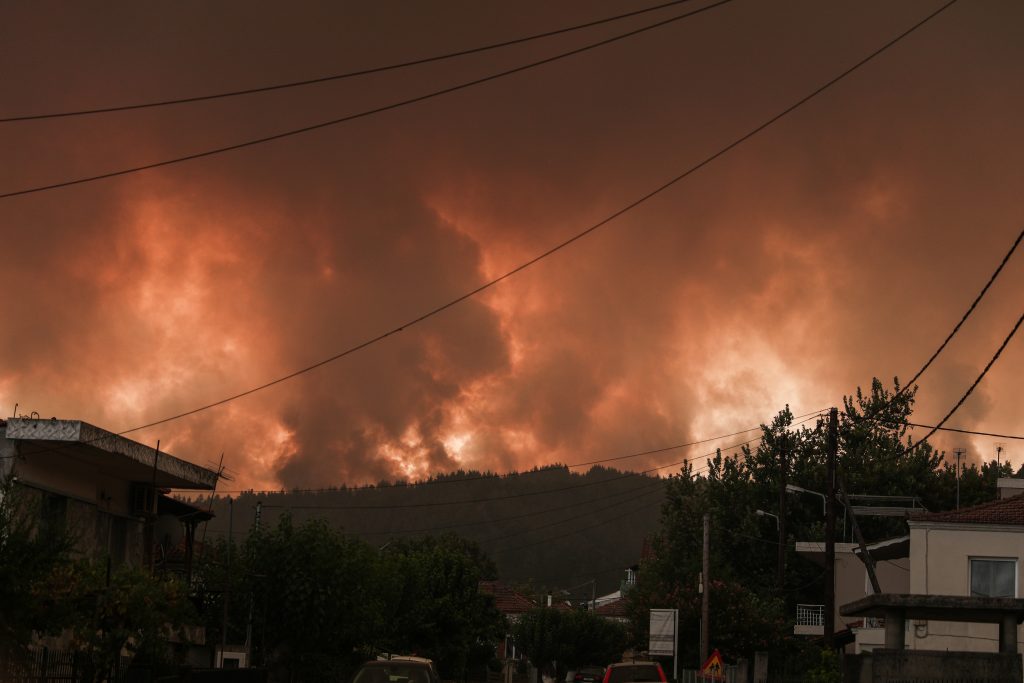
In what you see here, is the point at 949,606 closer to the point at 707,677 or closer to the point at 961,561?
the point at 961,561

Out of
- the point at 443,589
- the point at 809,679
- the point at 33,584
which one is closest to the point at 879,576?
the point at 809,679

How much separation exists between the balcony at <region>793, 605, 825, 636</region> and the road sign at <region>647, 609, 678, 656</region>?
9326mm

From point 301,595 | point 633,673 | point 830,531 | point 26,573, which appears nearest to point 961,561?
point 830,531

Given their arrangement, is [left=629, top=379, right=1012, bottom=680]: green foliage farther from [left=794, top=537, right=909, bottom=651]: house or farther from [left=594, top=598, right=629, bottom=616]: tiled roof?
[left=594, top=598, right=629, bottom=616]: tiled roof

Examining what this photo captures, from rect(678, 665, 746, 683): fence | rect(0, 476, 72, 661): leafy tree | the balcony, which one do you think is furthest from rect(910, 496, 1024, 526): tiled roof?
rect(0, 476, 72, 661): leafy tree

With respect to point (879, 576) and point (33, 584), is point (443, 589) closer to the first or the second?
point (879, 576)

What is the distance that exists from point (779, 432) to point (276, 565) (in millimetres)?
45998

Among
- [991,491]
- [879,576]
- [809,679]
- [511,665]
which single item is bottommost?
[511,665]

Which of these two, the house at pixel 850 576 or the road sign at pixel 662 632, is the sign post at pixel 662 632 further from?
the house at pixel 850 576

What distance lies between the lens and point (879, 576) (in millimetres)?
55438

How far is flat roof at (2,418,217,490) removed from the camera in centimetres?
2873

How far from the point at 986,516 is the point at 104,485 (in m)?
27.5

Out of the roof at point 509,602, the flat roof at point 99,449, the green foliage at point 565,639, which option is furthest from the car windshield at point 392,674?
the roof at point 509,602

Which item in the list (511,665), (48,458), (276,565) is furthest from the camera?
(511,665)
